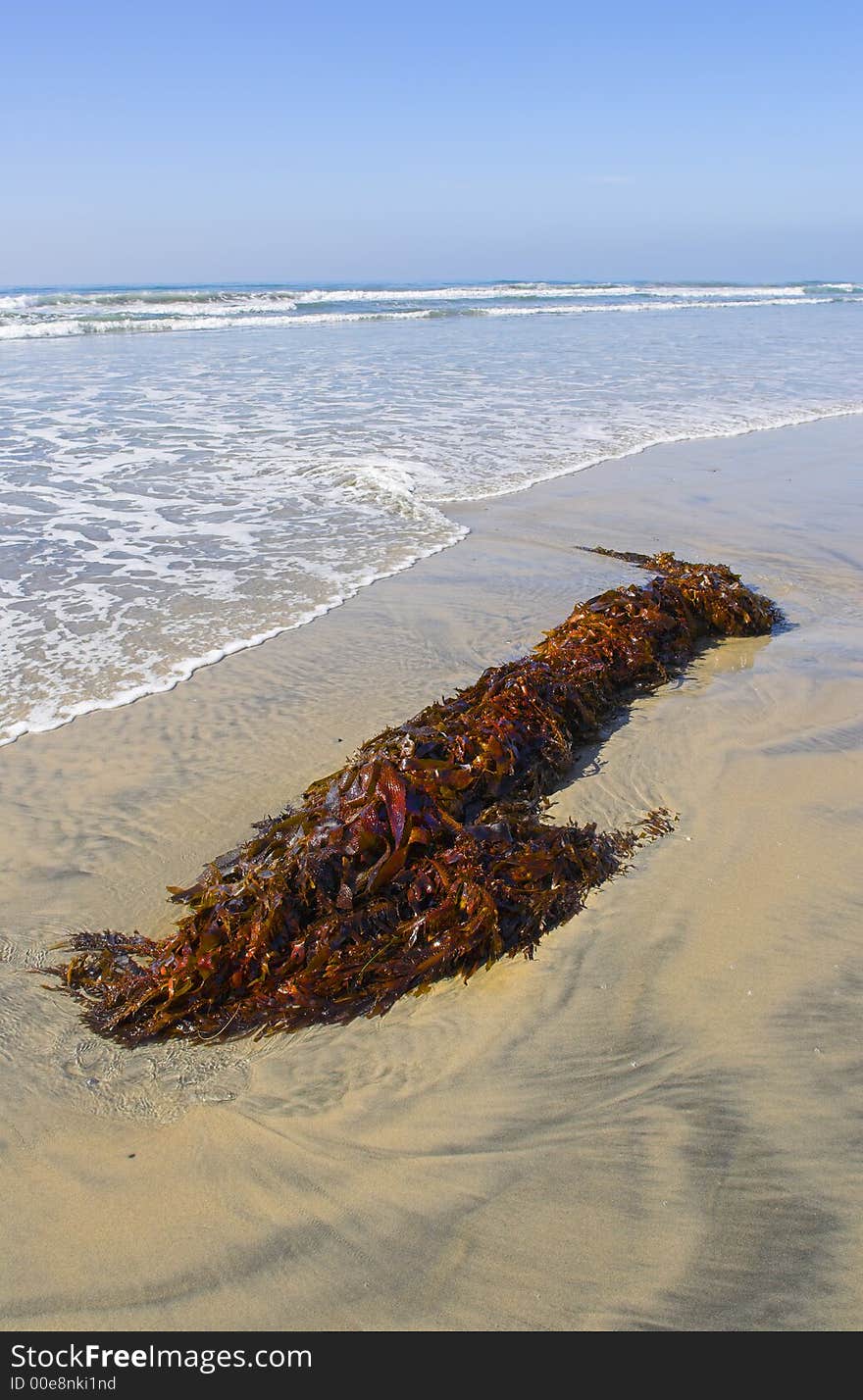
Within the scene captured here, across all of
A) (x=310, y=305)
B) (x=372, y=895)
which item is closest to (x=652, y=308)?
(x=310, y=305)

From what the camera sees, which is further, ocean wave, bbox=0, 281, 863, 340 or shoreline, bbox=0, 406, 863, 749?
ocean wave, bbox=0, 281, 863, 340

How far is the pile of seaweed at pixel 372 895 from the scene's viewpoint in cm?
231

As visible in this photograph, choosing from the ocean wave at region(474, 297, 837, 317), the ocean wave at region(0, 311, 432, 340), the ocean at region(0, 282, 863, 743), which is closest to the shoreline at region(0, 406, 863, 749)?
the ocean at region(0, 282, 863, 743)

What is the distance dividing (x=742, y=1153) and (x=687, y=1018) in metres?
0.37

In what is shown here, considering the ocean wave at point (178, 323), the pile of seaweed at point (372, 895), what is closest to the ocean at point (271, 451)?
the pile of seaweed at point (372, 895)

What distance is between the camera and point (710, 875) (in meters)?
2.72

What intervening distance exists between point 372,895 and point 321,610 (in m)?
2.80

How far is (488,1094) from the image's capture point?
2.03 meters

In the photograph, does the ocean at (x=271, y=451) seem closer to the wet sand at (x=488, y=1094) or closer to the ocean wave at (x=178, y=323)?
the wet sand at (x=488, y=1094)

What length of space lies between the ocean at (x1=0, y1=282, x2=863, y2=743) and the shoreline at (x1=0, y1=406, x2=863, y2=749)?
0.02 m

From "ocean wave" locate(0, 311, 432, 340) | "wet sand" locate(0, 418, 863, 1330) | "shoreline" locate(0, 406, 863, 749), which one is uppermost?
"ocean wave" locate(0, 311, 432, 340)

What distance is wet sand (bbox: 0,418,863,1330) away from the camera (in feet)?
5.40

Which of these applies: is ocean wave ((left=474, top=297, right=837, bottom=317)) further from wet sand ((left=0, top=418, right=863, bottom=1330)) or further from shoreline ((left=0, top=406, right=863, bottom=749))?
wet sand ((left=0, top=418, right=863, bottom=1330))

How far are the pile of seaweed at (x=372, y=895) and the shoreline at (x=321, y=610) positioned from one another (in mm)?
1366
